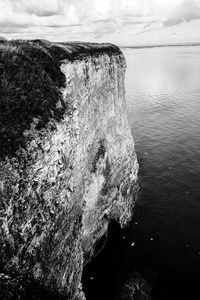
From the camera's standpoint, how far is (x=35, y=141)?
20.6 m

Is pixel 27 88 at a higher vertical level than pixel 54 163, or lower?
higher

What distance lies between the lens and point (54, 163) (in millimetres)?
22359

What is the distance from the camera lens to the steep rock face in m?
18.8

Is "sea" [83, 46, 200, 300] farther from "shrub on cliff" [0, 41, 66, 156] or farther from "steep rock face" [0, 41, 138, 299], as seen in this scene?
"shrub on cliff" [0, 41, 66, 156]

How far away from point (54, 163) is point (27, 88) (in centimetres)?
689

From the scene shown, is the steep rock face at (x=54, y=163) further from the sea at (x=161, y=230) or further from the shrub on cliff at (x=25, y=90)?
the sea at (x=161, y=230)

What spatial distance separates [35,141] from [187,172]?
140ft

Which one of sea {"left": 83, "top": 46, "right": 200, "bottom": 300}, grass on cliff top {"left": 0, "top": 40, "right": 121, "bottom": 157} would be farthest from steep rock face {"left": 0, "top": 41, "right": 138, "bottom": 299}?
sea {"left": 83, "top": 46, "right": 200, "bottom": 300}

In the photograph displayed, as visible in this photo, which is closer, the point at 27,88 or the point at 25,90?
the point at 25,90

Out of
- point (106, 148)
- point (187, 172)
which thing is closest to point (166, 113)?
point (187, 172)

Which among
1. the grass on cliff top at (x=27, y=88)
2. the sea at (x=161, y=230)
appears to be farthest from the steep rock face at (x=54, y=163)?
the sea at (x=161, y=230)

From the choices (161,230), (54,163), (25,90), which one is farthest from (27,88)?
(161,230)

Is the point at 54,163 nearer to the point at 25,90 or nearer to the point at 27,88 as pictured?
Result: the point at 25,90

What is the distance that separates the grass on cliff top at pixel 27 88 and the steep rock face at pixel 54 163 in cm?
7
